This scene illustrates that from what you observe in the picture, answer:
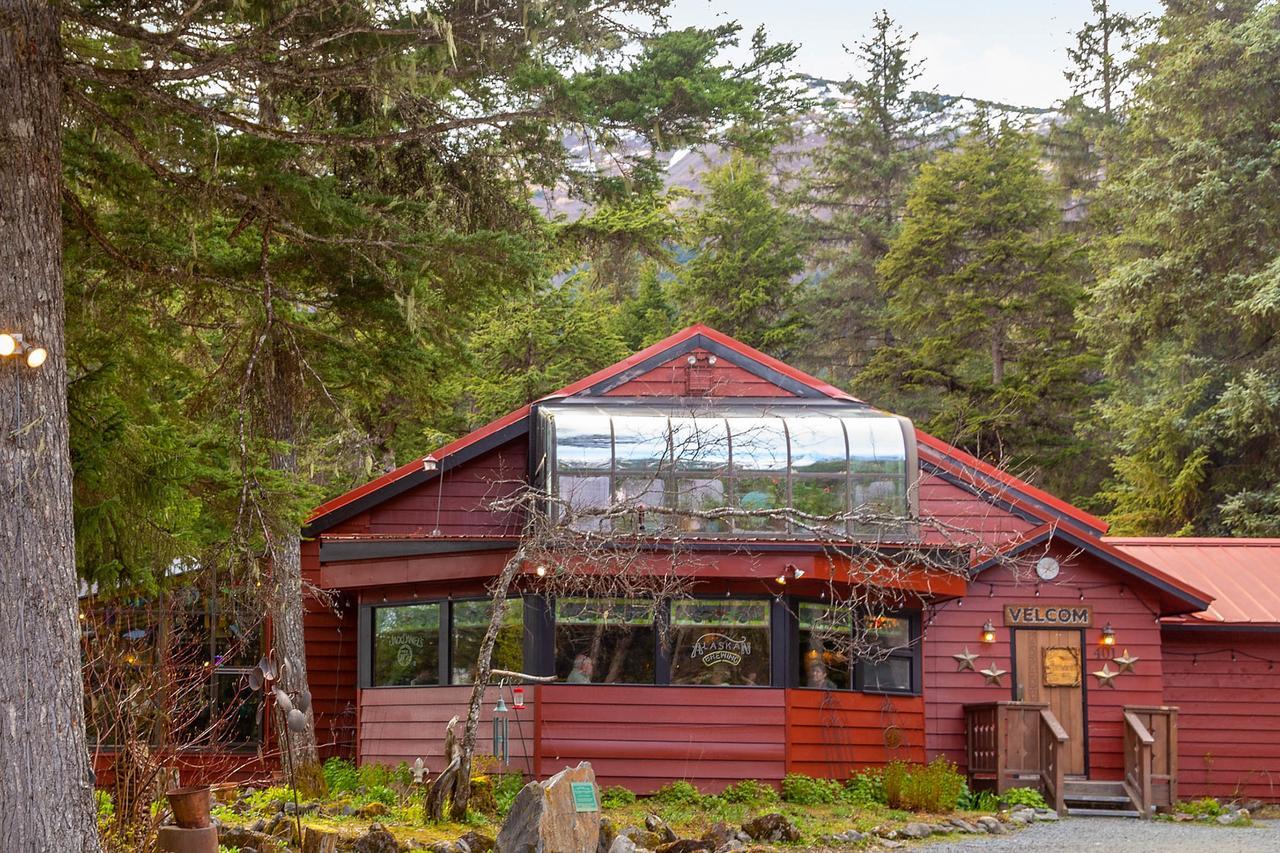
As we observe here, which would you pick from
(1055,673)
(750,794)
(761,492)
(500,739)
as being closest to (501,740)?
(500,739)

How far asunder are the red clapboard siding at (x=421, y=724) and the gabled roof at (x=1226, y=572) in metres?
8.01

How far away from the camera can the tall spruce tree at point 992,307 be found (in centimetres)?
3000

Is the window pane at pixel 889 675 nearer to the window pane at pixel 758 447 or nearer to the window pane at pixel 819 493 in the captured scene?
the window pane at pixel 819 493

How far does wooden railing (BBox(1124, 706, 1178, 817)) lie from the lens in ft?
53.0

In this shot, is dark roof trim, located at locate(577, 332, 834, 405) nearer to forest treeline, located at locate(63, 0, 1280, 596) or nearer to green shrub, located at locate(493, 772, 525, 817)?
forest treeline, located at locate(63, 0, 1280, 596)

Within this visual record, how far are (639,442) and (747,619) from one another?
247 cm

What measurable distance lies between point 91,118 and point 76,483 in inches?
112

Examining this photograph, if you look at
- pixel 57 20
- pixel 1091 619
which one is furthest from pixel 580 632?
pixel 57 20

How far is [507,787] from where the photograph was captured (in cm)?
1478

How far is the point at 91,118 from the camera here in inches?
396

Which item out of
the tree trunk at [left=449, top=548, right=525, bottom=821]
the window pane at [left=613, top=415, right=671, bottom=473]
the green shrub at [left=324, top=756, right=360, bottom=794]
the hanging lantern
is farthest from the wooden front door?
the green shrub at [left=324, top=756, right=360, bottom=794]

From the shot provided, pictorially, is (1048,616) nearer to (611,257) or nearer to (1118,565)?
(1118,565)

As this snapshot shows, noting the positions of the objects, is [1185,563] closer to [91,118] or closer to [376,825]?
[376,825]

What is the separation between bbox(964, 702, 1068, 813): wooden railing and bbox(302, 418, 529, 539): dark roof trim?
22.3ft
